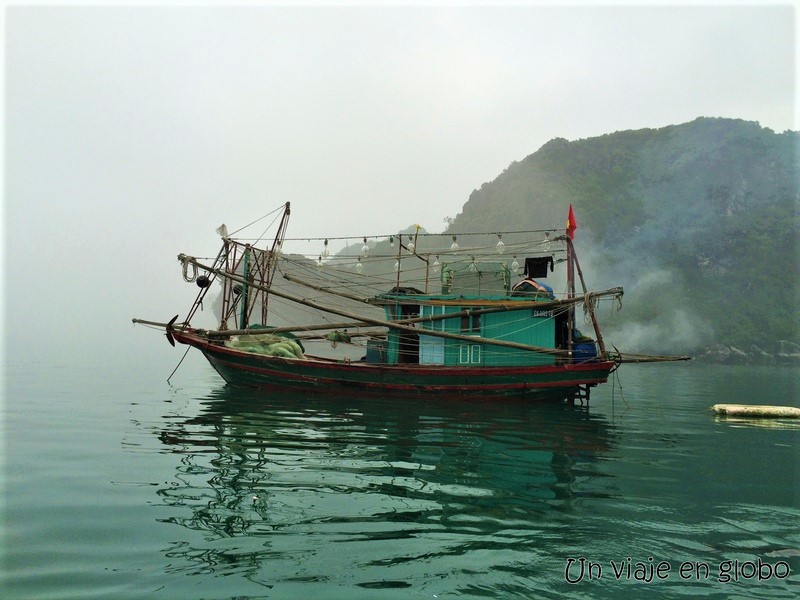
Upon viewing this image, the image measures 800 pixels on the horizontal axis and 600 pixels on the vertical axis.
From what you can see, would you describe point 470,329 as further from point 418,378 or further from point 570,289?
point 570,289

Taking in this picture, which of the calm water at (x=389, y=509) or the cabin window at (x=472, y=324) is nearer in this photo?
the calm water at (x=389, y=509)

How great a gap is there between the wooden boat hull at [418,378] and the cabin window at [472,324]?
5.22 feet

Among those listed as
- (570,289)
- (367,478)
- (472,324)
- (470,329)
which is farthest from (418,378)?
(367,478)

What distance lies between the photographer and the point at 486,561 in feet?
17.7

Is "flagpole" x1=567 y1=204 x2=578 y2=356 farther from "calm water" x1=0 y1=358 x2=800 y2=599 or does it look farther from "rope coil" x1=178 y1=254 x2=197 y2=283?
"rope coil" x1=178 y1=254 x2=197 y2=283

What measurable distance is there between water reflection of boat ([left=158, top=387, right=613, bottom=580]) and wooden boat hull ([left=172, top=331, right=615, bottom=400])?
2475 millimetres

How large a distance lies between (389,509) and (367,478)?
5.33 ft

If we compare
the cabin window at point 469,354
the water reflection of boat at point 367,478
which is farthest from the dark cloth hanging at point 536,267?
the water reflection of boat at point 367,478

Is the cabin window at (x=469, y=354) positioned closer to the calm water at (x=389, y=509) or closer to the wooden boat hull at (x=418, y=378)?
the wooden boat hull at (x=418, y=378)

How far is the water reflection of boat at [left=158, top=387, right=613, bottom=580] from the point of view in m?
6.02

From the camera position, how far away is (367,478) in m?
8.55

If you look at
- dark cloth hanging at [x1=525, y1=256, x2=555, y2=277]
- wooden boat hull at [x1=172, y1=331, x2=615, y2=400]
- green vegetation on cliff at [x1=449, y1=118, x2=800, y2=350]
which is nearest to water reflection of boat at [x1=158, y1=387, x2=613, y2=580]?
wooden boat hull at [x1=172, y1=331, x2=615, y2=400]

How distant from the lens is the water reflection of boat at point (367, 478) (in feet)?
19.7

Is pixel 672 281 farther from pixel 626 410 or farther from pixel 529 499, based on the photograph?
pixel 529 499
